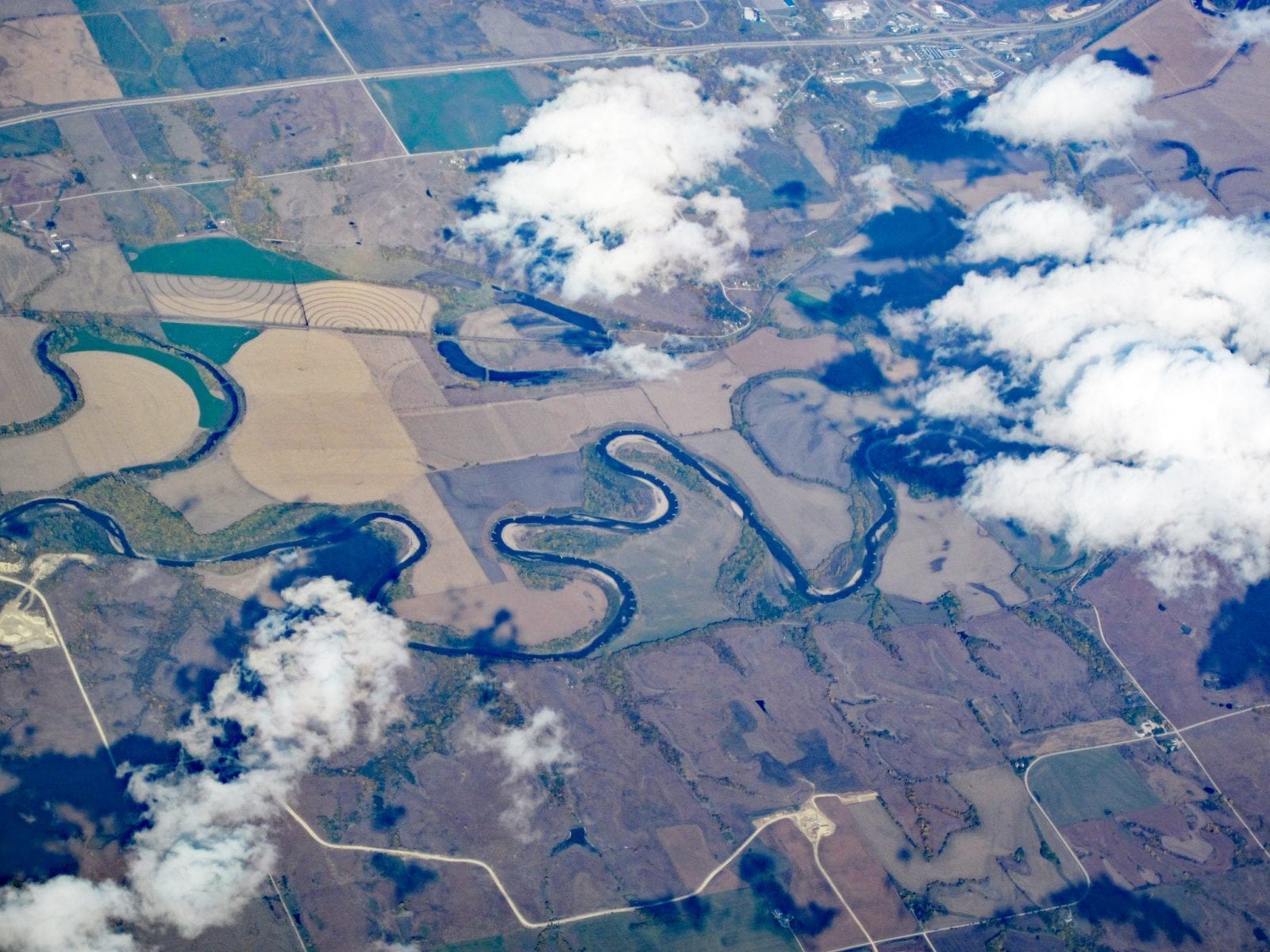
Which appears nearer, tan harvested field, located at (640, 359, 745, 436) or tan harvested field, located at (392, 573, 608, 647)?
tan harvested field, located at (392, 573, 608, 647)

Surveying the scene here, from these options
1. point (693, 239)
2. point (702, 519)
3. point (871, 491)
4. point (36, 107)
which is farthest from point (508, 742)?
point (36, 107)

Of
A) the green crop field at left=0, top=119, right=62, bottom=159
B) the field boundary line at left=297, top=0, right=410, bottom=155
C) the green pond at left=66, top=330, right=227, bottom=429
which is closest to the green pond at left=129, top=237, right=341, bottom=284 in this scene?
the green pond at left=66, top=330, right=227, bottom=429

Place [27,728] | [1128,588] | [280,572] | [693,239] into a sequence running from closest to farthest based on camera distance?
[27,728] → [280,572] → [1128,588] → [693,239]

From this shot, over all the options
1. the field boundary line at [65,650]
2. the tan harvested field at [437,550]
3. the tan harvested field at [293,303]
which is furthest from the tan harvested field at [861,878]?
the tan harvested field at [293,303]

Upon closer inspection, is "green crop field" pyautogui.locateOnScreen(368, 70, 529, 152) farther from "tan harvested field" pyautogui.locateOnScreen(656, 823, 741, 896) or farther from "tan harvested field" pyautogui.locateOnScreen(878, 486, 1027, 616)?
"tan harvested field" pyautogui.locateOnScreen(656, 823, 741, 896)

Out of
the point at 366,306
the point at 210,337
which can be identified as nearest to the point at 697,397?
the point at 366,306

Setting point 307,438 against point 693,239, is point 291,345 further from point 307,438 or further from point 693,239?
point 693,239

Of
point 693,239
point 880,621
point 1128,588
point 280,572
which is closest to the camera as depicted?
point 280,572
